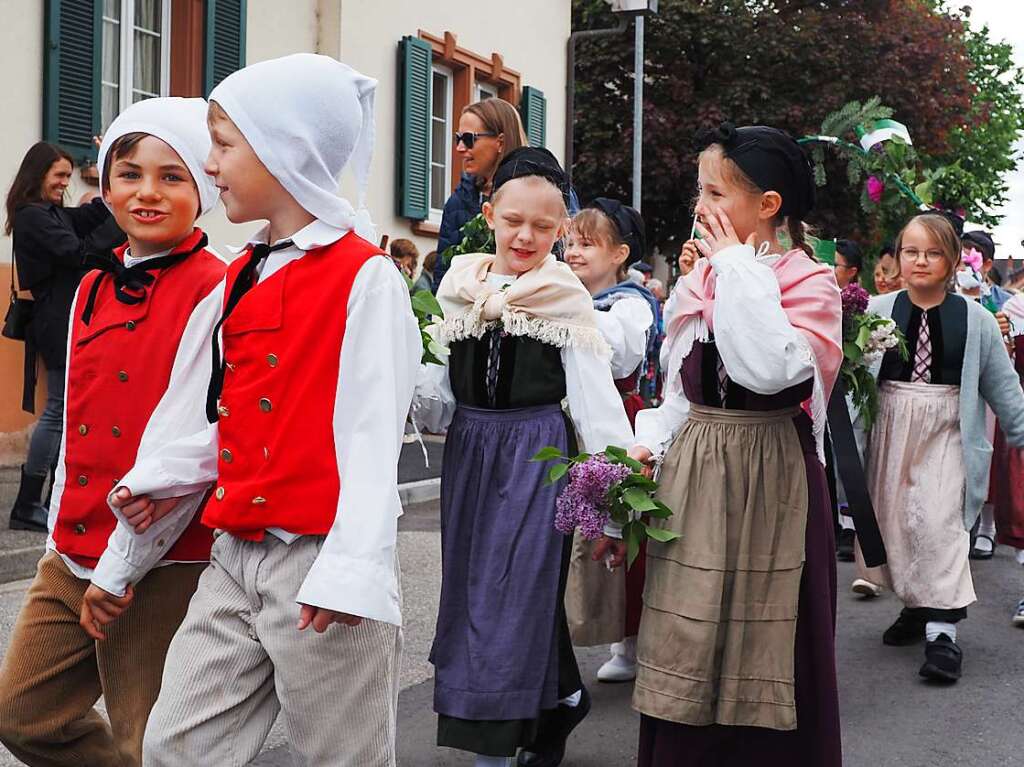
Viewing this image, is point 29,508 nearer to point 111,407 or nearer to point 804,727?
point 111,407

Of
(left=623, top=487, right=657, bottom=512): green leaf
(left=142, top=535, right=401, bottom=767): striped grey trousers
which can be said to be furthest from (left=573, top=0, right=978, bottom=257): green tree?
(left=142, top=535, right=401, bottom=767): striped grey trousers

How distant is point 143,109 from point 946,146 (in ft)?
95.5

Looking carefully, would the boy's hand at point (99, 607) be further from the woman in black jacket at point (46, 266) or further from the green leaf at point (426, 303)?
the woman in black jacket at point (46, 266)

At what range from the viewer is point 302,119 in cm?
286

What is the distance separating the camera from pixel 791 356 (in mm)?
3574

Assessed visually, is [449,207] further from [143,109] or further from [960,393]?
[960,393]

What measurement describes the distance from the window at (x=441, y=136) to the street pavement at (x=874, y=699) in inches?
326

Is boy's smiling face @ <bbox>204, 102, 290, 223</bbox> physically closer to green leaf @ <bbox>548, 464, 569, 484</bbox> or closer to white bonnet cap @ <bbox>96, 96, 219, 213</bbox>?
white bonnet cap @ <bbox>96, 96, 219, 213</bbox>

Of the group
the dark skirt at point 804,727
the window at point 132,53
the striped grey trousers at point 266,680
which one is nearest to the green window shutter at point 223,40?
the window at point 132,53

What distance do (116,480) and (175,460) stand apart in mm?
387

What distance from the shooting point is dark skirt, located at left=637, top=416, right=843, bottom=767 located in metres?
3.74

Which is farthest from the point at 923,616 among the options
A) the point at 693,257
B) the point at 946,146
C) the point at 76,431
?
the point at 946,146

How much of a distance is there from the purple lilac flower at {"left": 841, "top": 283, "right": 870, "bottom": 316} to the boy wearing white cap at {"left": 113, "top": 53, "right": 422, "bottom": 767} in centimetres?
331

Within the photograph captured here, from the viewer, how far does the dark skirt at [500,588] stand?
13.2 ft
